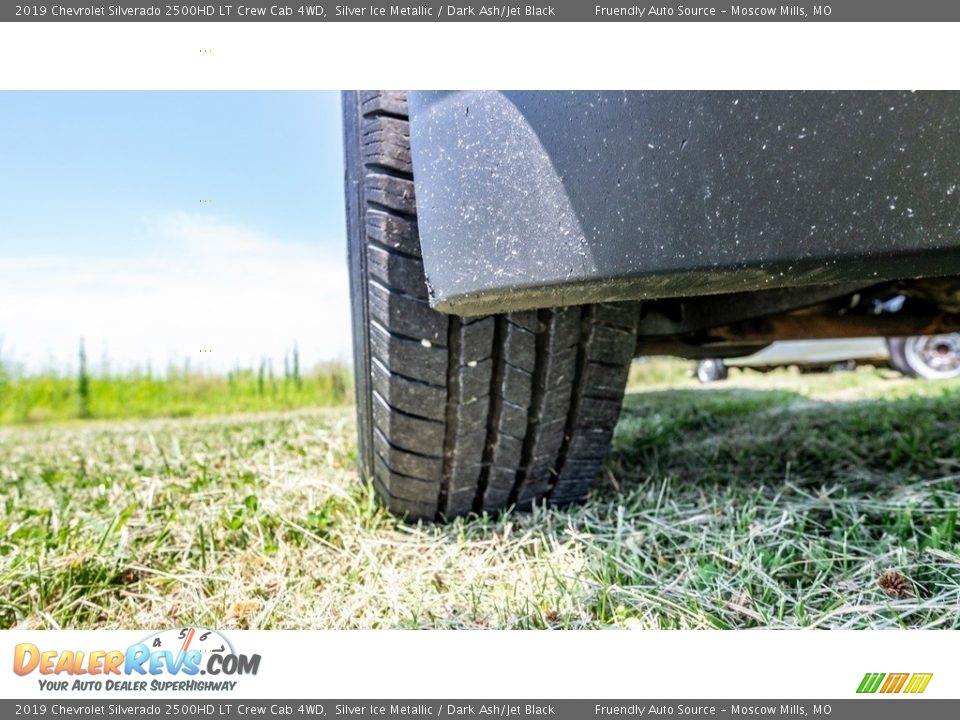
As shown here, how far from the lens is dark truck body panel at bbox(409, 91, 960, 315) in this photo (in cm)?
42

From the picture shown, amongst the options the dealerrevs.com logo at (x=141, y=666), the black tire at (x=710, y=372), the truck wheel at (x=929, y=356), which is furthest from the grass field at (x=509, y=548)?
the truck wheel at (x=929, y=356)

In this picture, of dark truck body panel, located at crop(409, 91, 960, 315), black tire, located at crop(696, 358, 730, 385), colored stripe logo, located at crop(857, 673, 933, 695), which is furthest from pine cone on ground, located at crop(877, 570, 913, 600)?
black tire, located at crop(696, 358, 730, 385)

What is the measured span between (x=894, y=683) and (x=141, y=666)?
643mm

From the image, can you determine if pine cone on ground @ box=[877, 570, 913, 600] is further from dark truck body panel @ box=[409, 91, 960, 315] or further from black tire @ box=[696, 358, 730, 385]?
black tire @ box=[696, 358, 730, 385]

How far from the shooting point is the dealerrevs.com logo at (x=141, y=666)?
20.3 inches

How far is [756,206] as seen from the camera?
1.46ft

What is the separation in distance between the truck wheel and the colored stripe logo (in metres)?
3.38

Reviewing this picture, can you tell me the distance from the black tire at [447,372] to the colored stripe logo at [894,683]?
43cm

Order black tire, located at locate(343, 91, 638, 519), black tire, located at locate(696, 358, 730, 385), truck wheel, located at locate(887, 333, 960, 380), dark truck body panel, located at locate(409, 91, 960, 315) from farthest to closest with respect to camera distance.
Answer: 1. black tire, located at locate(696, 358, 730, 385)
2. truck wheel, located at locate(887, 333, 960, 380)
3. black tire, located at locate(343, 91, 638, 519)
4. dark truck body panel, located at locate(409, 91, 960, 315)

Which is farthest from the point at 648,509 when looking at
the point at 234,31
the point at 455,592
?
the point at 234,31

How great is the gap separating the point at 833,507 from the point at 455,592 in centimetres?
53

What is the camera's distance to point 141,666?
53cm

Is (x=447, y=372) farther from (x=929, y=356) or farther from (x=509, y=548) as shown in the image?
(x=929, y=356)

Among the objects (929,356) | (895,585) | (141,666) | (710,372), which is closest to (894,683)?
(895,585)
